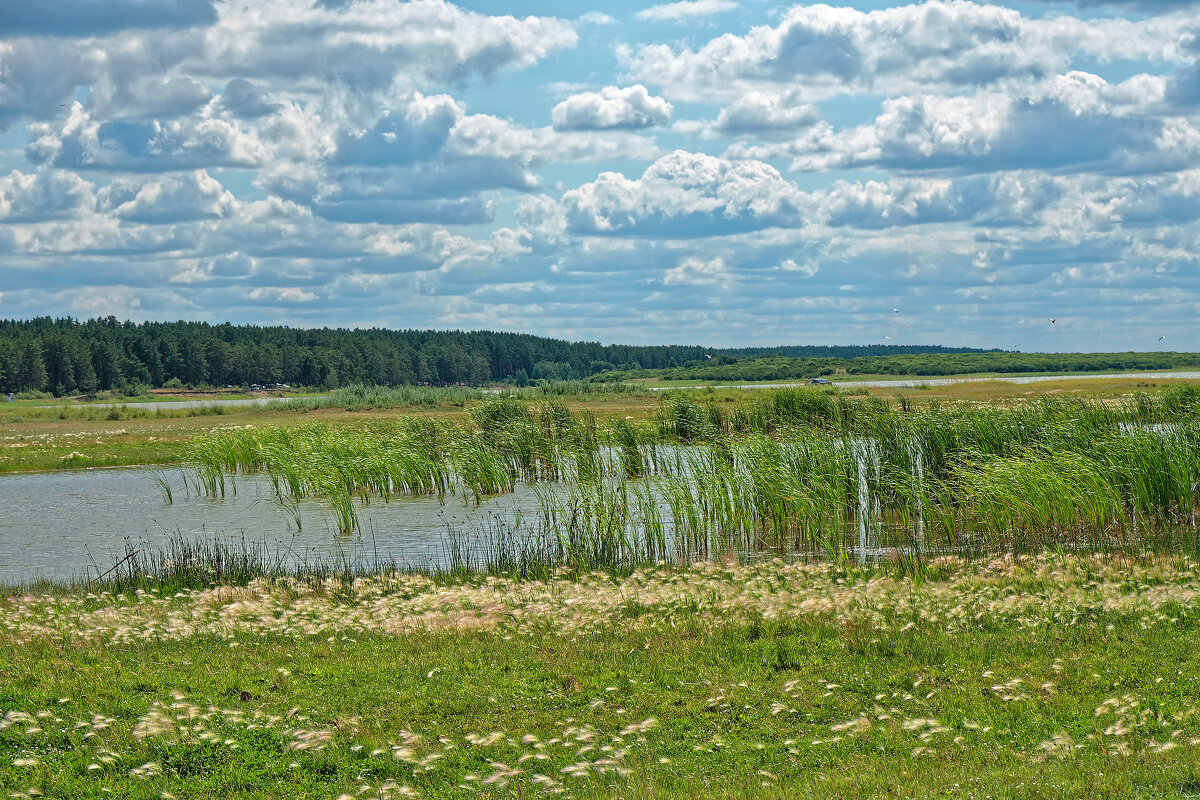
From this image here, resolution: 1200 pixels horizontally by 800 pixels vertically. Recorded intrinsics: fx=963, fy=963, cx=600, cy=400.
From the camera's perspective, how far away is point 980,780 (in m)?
7.89

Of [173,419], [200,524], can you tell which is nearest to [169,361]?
[173,419]

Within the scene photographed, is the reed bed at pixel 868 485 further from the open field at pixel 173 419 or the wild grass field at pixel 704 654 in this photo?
the open field at pixel 173 419

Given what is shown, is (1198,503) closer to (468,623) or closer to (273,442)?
(468,623)

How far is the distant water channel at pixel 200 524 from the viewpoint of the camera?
24.1m

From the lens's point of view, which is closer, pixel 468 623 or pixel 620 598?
pixel 468 623

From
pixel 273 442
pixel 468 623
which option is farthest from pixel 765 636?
pixel 273 442

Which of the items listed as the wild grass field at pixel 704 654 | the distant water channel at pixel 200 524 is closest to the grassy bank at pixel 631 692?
the wild grass field at pixel 704 654

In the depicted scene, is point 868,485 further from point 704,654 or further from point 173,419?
point 173,419

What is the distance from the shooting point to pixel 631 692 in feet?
36.2

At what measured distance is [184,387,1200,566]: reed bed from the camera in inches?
848

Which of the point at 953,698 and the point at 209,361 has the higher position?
the point at 209,361

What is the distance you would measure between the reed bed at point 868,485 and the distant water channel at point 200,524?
1.32 metres

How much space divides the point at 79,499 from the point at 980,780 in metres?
35.4

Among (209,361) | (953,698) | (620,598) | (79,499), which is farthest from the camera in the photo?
(209,361)
